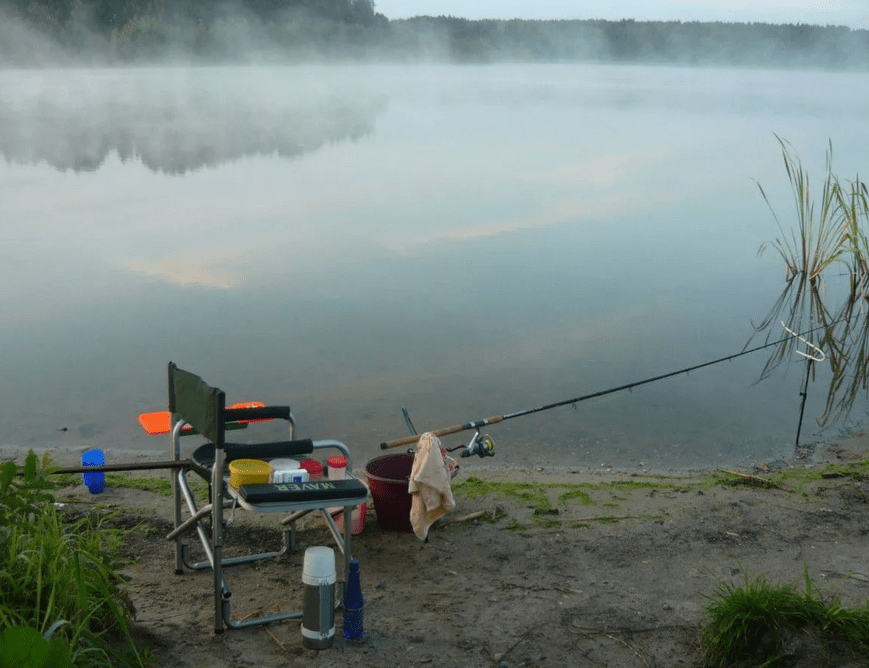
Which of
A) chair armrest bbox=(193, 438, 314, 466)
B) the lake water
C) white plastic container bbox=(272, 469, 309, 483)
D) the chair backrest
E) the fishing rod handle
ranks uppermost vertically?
the chair backrest

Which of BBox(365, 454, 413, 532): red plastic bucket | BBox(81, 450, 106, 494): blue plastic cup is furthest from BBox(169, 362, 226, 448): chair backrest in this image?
BBox(81, 450, 106, 494): blue plastic cup

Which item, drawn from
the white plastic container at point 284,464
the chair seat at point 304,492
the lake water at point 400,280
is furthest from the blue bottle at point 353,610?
the lake water at point 400,280

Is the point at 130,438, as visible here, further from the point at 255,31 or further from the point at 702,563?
the point at 255,31

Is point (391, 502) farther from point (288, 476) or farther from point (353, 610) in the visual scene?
point (353, 610)

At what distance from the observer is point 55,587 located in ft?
8.00

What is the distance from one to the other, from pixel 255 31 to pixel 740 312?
148 feet

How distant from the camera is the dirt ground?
9.47ft

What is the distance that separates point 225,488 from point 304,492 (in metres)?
0.32

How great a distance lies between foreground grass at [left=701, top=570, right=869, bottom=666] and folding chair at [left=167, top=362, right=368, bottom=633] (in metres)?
1.15

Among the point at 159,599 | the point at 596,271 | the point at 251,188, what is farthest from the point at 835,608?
the point at 251,188

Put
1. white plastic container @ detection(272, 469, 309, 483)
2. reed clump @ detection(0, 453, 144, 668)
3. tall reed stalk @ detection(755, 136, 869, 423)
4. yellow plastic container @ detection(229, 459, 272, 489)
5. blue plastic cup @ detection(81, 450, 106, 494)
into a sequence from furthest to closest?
1. tall reed stalk @ detection(755, 136, 869, 423)
2. blue plastic cup @ detection(81, 450, 106, 494)
3. white plastic container @ detection(272, 469, 309, 483)
4. yellow plastic container @ detection(229, 459, 272, 489)
5. reed clump @ detection(0, 453, 144, 668)

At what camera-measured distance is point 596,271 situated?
10.1m

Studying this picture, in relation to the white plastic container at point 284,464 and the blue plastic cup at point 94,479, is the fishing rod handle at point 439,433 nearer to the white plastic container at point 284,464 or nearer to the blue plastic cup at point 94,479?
the white plastic container at point 284,464

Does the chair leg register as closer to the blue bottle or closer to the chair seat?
the chair seat
